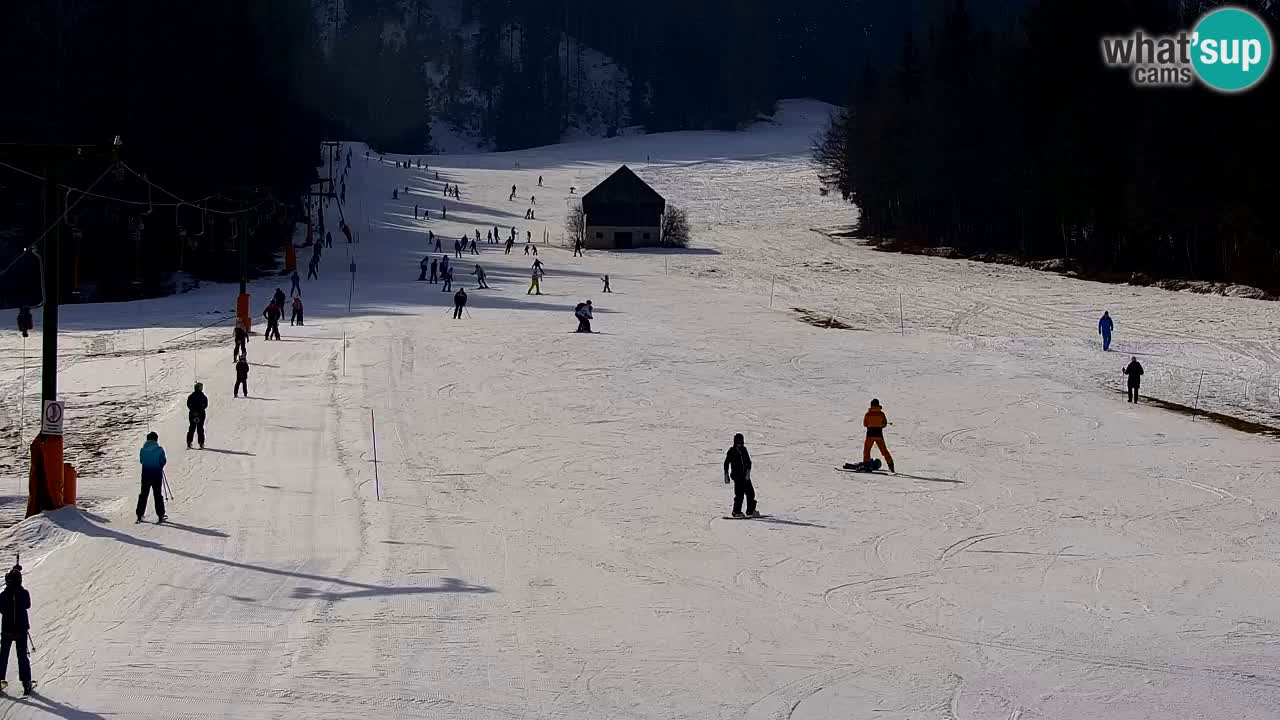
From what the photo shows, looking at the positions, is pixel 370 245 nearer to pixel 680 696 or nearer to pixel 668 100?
pixel 680 696

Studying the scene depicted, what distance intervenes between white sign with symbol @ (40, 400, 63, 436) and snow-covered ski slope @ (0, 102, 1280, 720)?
4.24 feet

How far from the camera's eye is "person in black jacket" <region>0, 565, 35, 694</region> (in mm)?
12359

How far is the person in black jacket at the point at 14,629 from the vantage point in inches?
487

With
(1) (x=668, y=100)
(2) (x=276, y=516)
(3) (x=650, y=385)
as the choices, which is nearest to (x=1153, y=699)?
(2) (x=276, y=516)

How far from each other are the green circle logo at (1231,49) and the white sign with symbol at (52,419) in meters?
52.1

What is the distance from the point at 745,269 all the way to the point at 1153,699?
58.3 metres

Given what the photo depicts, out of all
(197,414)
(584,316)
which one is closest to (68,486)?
(197,414)

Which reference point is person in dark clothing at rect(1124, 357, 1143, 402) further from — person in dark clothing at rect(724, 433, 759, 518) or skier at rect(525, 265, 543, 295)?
skier at rect(525, 265, 543, 295)

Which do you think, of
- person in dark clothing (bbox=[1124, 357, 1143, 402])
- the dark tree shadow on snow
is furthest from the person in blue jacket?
the dark tree shadow on snow

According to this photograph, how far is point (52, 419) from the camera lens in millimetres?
19766

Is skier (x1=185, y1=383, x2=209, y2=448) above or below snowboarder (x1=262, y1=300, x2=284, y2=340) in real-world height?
below

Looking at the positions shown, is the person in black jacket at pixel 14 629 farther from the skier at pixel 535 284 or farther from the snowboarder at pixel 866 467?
the skier at pixel 535 284

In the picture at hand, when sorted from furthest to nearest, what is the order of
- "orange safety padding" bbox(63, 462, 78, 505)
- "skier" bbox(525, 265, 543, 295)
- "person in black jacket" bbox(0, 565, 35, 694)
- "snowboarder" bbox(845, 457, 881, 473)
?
"skier" bbox(525, 265, 543, 295), "snowboarder" bbox(845, 457, 881, 473), "orange safety padding" bbox(63, 462, 78, 505), "person in black jacket" bbox(0, 565, 35, 694)

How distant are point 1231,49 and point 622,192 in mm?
36424
